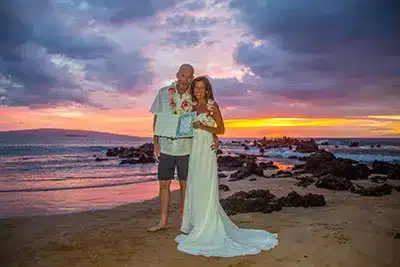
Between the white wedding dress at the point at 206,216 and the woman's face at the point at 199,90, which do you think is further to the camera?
the woman's face at the point at 199,90

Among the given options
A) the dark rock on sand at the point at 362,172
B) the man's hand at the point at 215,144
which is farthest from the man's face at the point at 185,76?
the dark rock on sand at the point at 362,172

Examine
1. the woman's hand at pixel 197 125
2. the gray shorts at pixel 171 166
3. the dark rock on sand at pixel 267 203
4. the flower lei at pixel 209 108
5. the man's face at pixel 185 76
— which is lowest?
the dark rock on sand at pixel 267 203

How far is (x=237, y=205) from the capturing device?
5996 mm

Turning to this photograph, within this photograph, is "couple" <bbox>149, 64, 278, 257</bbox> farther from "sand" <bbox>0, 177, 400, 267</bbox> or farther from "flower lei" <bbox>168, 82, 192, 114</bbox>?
"sand" <bbox>0, 177, 400, 267</bbox>

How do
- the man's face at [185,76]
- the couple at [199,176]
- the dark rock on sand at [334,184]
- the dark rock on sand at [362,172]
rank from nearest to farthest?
the couple at [199,176] → the man's face at [185,76] → the dark rock on sand at [334,184] → the dark rock on sand at [362,172]

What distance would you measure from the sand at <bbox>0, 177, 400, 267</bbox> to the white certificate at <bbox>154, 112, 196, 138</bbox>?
1.28m

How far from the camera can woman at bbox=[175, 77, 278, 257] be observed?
4203mm

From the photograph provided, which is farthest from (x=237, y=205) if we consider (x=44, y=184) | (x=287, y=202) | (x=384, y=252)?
(x=44, y=184)

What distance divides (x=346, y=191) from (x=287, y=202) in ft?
7.07

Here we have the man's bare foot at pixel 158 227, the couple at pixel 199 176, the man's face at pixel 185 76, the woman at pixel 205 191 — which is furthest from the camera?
the man's bare foot at pixel 158 227

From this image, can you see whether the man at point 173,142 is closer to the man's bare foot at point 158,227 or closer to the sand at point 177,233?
the man's bare foot at point 158,227

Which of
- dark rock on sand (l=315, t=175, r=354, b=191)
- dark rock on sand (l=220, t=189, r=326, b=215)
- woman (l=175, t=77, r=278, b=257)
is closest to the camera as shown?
woman (l=175, t=77, r=278, b=257)

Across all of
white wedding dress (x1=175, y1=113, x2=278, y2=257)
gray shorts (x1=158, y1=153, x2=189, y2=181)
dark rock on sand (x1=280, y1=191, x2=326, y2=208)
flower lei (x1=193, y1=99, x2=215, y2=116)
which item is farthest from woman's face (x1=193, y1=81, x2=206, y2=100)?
dark rock on sand (x1=280, y1=191, x2=326, y2=208)

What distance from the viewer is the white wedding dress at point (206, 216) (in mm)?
4047
